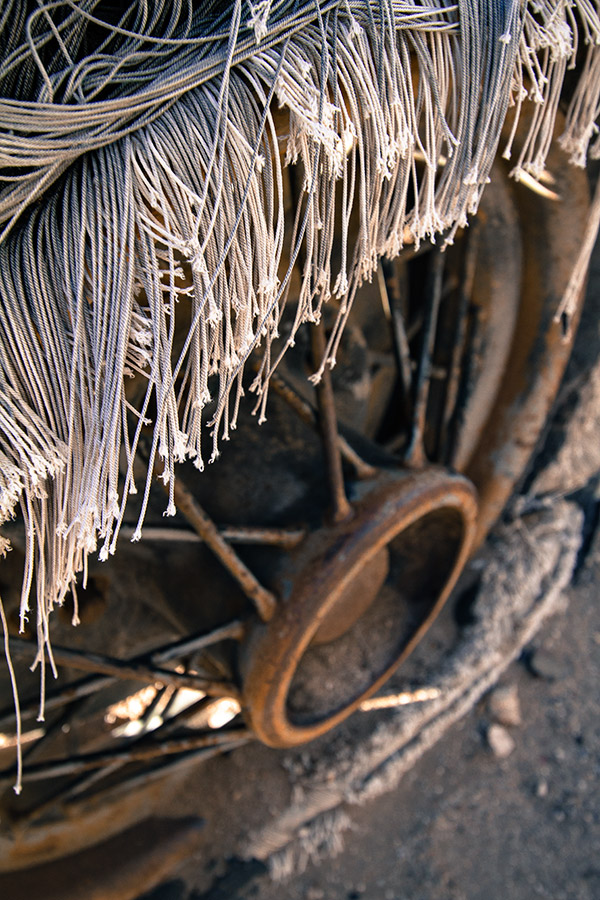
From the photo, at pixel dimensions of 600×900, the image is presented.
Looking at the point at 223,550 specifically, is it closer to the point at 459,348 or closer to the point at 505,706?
the point at 459,348

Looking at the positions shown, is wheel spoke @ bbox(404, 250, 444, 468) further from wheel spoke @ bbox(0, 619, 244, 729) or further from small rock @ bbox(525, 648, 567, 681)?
small rock @ bbox(525, 648, 567, 681)

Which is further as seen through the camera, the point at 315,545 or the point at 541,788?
the point at 541,788

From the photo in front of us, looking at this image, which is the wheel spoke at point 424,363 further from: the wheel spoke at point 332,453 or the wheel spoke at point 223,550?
the wheel spoke at point 223,550

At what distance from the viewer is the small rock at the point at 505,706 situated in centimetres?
258

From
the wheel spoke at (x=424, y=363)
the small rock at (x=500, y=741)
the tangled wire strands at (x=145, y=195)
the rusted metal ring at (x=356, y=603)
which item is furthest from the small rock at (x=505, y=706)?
the tangled wire strands at (x=145, y=195)

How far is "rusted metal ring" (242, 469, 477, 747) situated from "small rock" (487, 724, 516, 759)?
765 mm

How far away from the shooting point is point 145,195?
959 mm

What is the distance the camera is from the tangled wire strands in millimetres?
936

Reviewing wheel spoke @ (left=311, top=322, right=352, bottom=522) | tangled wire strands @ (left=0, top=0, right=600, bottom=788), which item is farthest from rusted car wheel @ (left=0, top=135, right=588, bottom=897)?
tangled wire strands @ (left=0, top=0, right=600, bottom=788)

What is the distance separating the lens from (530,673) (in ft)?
8.93

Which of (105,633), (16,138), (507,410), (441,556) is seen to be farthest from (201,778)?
(16,138)

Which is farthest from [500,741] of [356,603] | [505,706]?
[356,603]

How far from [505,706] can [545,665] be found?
24cm

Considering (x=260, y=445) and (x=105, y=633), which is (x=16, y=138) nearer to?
(x=260, y=445)
